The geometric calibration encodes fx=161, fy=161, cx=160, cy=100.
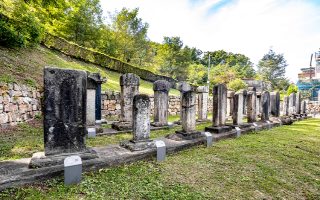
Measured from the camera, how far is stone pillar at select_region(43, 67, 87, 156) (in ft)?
9.10

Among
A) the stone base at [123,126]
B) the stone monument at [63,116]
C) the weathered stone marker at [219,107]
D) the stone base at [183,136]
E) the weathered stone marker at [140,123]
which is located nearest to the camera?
the stone monument at [63,116]

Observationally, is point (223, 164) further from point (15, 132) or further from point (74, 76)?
point (15, 132)

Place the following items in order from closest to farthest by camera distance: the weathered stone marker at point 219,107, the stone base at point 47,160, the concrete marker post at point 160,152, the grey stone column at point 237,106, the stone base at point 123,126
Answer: the stone base at point 47,160
the concrete marker post at point 160,152
the weathered stone marker at point 219,107
the stone base at point 123,126
the grey stone column at point 237,106

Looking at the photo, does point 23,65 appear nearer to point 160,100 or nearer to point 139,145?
point 160,100

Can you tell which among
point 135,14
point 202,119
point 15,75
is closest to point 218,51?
point 135,14

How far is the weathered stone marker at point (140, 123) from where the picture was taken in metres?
3.72

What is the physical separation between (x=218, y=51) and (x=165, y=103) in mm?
51254

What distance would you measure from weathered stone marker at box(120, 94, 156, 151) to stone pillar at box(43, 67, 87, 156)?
1093 mm

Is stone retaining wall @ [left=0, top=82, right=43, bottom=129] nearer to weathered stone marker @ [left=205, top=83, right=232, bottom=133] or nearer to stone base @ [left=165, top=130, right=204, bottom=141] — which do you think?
stone base @ [left=165, top=130, right=204, bottom=141]

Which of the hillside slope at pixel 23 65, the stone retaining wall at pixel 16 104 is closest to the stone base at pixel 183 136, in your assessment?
the stone retaining wall at pixel 16 104

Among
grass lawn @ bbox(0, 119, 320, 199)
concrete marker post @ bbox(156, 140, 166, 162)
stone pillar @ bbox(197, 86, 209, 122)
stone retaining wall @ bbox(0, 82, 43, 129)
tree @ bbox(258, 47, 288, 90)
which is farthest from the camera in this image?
tree @ bbox(258, 47, 288, 90)

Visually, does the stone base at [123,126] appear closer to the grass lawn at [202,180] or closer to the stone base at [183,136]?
the stone base at [183,136]

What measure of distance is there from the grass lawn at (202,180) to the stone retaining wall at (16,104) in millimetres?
4608

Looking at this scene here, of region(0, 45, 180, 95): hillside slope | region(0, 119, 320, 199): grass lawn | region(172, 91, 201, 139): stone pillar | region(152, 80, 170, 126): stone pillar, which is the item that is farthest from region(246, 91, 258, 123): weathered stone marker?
region(0, 45, 180, 95): hillside slope
